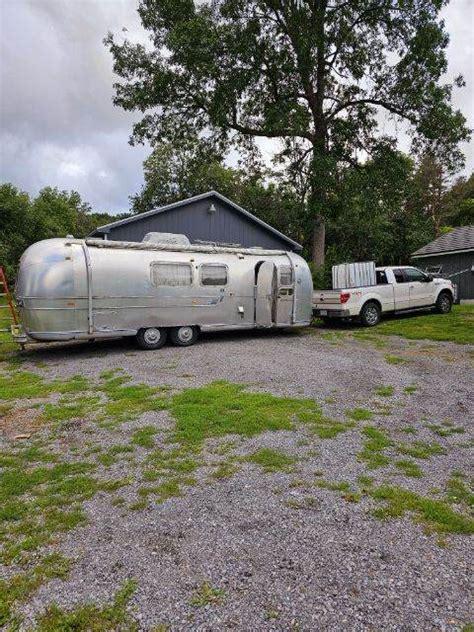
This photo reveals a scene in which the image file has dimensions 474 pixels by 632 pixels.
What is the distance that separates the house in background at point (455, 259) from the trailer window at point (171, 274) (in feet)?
52.8

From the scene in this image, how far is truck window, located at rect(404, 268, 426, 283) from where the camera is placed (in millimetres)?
15148

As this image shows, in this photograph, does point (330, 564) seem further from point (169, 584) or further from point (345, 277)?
point (345, 277)

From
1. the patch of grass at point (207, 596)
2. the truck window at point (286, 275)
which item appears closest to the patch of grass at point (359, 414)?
the patch of grass at point (207, 596)

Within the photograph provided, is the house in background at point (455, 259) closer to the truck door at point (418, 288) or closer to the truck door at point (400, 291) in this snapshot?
the truck door at point (418, 288)

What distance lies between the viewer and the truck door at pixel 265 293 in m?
12.3

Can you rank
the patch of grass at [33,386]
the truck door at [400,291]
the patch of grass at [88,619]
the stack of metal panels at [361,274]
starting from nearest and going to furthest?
1. the patch of grass at [88,619]
2. the patch of grass at [33,386]
3. the stack of metal panels at [361,274]
4. the truck door at [400,291]

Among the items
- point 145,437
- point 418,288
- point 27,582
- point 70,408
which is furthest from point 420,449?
point 418,288

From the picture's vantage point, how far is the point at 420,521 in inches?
127

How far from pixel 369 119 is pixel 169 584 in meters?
20.6

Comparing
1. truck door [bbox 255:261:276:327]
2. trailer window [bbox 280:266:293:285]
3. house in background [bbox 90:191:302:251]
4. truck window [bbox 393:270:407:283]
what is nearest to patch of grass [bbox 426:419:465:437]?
truck door [bbox 255:261:276:327]

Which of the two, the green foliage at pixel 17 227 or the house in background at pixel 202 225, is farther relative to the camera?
the green foliage at pixel 17 227

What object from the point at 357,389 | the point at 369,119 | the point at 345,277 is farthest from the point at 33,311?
the point at 369,119

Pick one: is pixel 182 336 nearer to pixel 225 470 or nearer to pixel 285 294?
pixel 285 294

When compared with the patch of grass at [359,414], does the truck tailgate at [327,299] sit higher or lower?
higher
